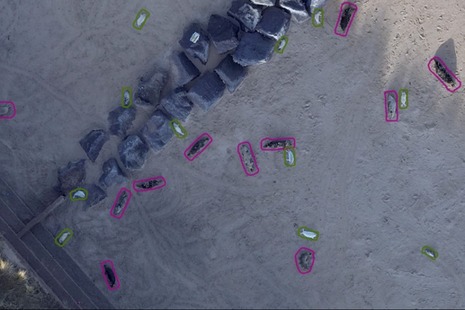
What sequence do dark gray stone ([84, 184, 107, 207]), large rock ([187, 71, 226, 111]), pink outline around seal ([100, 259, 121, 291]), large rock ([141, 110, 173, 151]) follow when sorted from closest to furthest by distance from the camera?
1. large rock ([187, 71, 226, 111])
2. large rock ([141, 110, 173, 151])
3. dark gray stone ([84, 184, 107, 207])
4. pink outline around seal ([100, 259, 121, 291])

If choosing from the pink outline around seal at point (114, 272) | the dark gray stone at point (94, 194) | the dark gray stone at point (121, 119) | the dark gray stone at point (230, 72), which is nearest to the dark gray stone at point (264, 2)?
the dark gray stone at point (230, 72)

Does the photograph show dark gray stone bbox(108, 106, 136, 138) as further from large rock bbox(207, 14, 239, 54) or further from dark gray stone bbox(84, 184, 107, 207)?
large rock bbox(207, 14, 239, 54)

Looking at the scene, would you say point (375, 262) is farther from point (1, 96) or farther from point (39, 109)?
point (1, 96)

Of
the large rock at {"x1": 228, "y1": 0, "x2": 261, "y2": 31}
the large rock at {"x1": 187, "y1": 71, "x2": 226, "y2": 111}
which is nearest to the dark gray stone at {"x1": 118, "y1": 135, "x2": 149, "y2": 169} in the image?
the large rock at {"x1": 187, "y1": 71, "x2": 226, "y2": 111}

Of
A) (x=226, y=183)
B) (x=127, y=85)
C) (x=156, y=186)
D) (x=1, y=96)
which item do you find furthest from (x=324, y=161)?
(x=1, y=96)

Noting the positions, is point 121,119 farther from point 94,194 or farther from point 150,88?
point 94,194

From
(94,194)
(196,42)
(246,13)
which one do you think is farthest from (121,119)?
(246,13)
